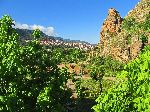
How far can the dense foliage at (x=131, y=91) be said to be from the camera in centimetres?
2127

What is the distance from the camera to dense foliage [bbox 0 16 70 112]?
2880 centimetres

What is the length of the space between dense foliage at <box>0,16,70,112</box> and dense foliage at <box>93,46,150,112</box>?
763cm

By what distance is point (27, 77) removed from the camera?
31.3 m

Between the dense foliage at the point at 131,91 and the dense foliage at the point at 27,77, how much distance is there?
763 cm

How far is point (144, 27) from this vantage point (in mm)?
177250

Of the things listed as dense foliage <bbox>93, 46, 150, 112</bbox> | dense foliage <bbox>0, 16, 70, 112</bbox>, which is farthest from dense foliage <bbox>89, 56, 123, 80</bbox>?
dense foliage <bbox>93, 46, 150, 112</bbox>

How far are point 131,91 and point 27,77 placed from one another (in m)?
11.8

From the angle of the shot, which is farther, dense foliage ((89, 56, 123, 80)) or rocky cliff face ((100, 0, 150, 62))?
rocky cliff face ((100, 0, 150, 62))

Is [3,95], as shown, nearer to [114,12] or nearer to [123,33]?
[123,33]

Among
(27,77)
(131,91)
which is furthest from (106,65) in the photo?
(131,91)

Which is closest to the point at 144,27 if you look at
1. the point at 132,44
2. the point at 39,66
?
the point at 132,44

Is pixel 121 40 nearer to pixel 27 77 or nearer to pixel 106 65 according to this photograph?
pixel 106 65

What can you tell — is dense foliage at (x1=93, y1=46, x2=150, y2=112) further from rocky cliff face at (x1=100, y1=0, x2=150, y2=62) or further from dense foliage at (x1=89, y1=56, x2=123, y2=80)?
rocky cliff face at (x1=100, y1=0, x2=150, y2=62)

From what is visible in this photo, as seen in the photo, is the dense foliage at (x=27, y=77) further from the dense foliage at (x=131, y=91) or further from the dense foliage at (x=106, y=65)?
the dense foliage at (x=106, y=65)
